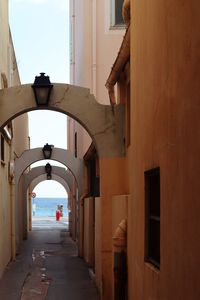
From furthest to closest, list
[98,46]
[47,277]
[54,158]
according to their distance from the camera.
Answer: [54,158] < [98,46] < [47,277]

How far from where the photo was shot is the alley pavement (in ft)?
40.2

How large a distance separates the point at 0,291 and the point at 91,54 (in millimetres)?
10311

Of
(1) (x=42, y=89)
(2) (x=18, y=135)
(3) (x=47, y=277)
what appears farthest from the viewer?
(2) (x=18, y=135)

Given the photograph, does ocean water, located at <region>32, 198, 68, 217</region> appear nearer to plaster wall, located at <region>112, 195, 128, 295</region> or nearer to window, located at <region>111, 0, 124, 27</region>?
window, located at <region>111, 0, 124, 27</region>

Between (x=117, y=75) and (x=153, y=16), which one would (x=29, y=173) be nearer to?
(x=117, y=75)

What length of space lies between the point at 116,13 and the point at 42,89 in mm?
9619

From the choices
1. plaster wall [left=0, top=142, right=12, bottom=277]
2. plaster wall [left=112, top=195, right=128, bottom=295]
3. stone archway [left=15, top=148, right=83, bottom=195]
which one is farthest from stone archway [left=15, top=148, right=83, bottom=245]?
plaster wall [left=112, top=195, right=128, bottom=295]

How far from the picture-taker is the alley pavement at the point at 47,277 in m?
12.2

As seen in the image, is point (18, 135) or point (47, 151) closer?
point (47, 151)

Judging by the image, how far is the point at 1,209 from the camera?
46.4 feet

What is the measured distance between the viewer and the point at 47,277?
14703 millimetres

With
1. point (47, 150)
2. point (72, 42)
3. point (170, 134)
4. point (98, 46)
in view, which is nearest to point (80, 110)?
point (170, 134)

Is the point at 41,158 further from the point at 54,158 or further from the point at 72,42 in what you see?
the point at 72,42

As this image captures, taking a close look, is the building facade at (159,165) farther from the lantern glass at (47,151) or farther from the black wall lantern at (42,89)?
the lantern glass at (47,151)
